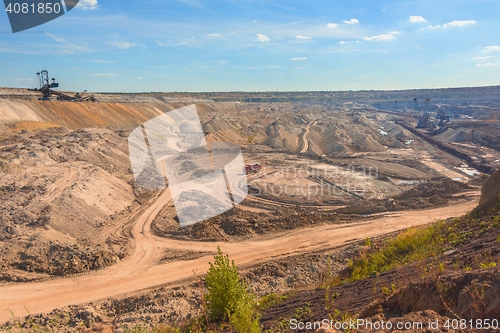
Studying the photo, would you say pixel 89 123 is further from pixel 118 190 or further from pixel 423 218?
pixel 423 218

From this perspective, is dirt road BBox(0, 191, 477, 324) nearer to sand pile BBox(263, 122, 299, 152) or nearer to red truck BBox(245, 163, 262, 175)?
red truck BBox(245, 163, 262, 175)

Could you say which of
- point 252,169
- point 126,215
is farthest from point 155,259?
point 252,169

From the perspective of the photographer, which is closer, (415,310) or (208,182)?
(415,310)

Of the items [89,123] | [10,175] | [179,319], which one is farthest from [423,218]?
[89,123]

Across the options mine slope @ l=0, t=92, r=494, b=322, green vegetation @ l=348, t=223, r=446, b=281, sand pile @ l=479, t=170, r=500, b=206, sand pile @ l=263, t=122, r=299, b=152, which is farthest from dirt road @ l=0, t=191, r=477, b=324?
sand pile @ l=263, t=122, r=299, b=152

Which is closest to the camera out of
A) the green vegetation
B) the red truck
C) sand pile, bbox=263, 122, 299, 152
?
the green vegetation

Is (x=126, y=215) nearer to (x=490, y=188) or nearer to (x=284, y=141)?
(x=490, y=188)

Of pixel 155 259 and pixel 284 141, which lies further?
pixel 284 141

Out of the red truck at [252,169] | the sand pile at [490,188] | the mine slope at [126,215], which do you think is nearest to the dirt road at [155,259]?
the mine slope at [126,215]
